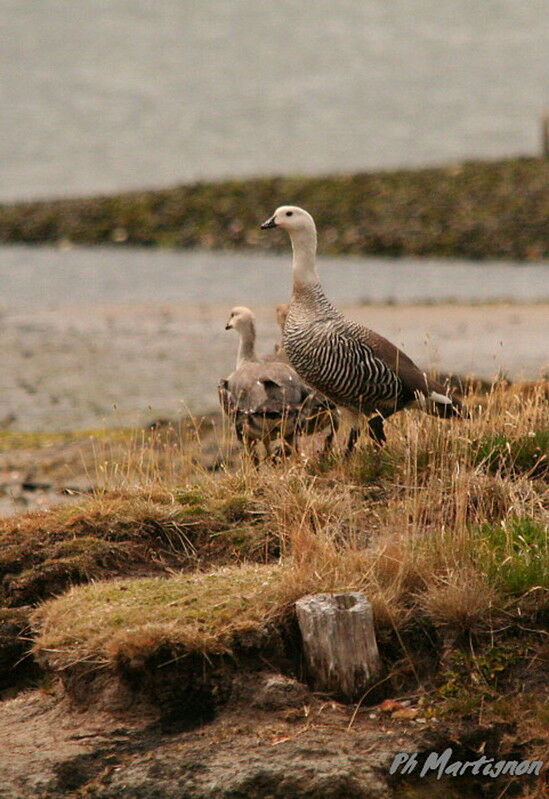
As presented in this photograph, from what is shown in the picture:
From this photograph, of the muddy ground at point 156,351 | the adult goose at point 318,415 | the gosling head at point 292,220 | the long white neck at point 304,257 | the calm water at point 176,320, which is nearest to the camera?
the long white neck at point 304,257

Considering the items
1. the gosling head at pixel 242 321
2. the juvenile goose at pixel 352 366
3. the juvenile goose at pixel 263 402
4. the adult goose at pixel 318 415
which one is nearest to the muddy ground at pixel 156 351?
the gosling head at pixel 242 321

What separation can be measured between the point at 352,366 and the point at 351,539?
79.5 inches

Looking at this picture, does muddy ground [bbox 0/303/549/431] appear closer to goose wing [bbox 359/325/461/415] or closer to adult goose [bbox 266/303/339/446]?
adult goose [bbox 266/303/339/446]

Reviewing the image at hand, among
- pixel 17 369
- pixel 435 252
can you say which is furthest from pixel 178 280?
pixel 17 369

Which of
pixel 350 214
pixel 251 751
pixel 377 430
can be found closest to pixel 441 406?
pixel 377 430

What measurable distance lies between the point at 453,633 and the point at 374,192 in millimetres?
27013

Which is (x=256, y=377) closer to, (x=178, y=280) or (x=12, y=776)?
(x=12, y=776)

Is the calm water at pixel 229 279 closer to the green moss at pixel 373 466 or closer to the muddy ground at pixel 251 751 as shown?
the green moss at pixel 373 466

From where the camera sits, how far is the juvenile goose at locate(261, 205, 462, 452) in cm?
1080

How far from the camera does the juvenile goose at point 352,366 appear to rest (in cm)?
1080

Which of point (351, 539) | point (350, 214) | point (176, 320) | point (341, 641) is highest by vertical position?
point (351, 539)

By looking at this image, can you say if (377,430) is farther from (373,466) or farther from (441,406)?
(373,466)

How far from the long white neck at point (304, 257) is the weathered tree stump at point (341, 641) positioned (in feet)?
11.8

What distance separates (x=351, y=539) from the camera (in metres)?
9.03
